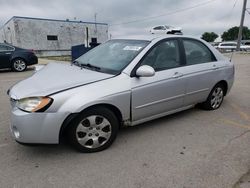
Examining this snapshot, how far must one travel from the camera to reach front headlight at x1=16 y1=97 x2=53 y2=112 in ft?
9.14

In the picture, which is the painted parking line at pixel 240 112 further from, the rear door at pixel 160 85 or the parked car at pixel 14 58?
the parked car at pixel 14 58

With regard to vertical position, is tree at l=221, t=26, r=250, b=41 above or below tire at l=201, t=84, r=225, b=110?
above

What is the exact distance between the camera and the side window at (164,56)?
3718 mm

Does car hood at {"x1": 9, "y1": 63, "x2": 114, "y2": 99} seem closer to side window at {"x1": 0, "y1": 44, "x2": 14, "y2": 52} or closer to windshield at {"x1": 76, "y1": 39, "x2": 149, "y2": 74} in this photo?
windshield at {"x1": 76, "y1": 39, "x2": 149, "y2": 74}

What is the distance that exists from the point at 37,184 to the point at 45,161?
478 millimetres

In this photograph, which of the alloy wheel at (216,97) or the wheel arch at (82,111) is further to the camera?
the alloy wheel at (216,97)

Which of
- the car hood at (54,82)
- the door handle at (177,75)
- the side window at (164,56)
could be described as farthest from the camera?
the door handle at (177,75)

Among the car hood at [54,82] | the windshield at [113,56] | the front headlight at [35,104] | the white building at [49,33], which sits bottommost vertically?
the front headlight at [35,104]

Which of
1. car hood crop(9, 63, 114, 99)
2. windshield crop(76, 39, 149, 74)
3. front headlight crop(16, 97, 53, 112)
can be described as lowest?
front headlight crop(16, 97, 53, 112)

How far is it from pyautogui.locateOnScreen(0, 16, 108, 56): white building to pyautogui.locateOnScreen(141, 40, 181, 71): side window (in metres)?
24.7

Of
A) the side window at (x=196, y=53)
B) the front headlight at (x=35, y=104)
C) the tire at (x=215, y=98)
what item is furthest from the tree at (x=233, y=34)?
the front headlight at (x=35, y=104)

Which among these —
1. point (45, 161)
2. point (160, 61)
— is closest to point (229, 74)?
point (160, 61)

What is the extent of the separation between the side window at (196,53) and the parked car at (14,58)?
918cm

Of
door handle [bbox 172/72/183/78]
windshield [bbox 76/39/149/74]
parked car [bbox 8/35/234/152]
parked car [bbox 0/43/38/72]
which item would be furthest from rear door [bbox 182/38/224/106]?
parked car [bbox 0/43/38/72]
